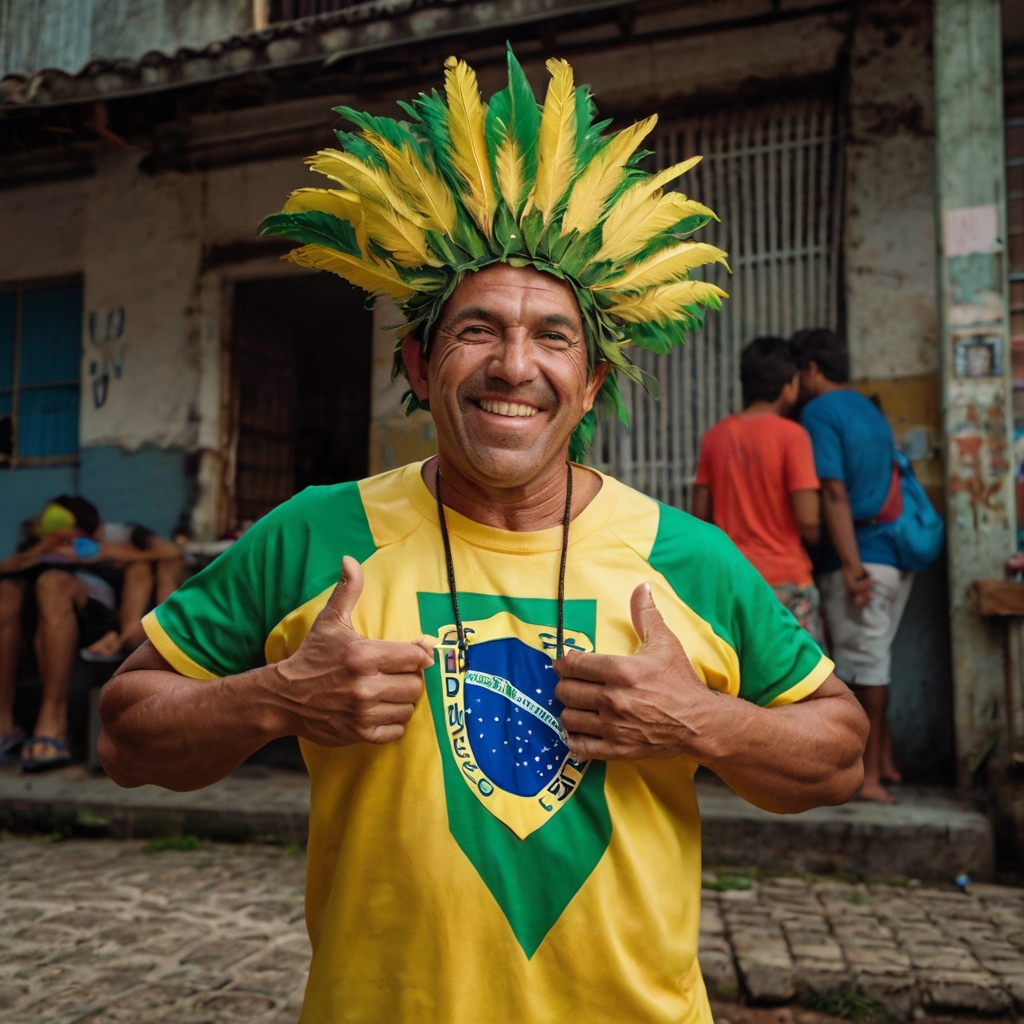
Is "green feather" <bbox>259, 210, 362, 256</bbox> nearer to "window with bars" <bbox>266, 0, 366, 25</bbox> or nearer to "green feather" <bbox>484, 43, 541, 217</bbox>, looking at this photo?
"green feather" <bbox>484, 43, 541, 217</bbox>

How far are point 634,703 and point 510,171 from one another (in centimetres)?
93

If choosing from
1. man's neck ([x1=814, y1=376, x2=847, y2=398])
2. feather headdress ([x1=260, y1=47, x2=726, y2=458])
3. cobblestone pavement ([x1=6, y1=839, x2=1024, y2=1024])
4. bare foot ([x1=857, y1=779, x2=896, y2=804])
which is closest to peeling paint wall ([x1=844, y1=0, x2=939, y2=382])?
man's neck ([x1=814, y1=376, x2=847, y2=398])

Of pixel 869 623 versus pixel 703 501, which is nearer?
pixel 869 623

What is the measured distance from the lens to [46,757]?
617 centimetres

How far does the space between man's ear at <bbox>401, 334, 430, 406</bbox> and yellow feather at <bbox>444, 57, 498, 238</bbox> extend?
0.86ft

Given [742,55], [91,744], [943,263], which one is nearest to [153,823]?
[91,744]

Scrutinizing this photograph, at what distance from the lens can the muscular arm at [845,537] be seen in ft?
16.0

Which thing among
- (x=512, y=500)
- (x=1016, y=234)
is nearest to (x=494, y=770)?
(x=512, y=500)

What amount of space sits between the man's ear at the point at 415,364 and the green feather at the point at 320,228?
0.19 meters

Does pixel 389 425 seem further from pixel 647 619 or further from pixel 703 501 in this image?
pixel 647 619

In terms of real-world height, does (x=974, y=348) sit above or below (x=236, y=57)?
below

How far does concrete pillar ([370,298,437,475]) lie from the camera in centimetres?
643

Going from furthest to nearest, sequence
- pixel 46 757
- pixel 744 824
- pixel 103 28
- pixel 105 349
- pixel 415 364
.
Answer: pixel 103 28 → pixel 105 349 → pixel 46 757 → pixel 744 824 → pixel 415 364

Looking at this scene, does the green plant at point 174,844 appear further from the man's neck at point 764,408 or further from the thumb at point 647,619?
the thumb at point 647,619
